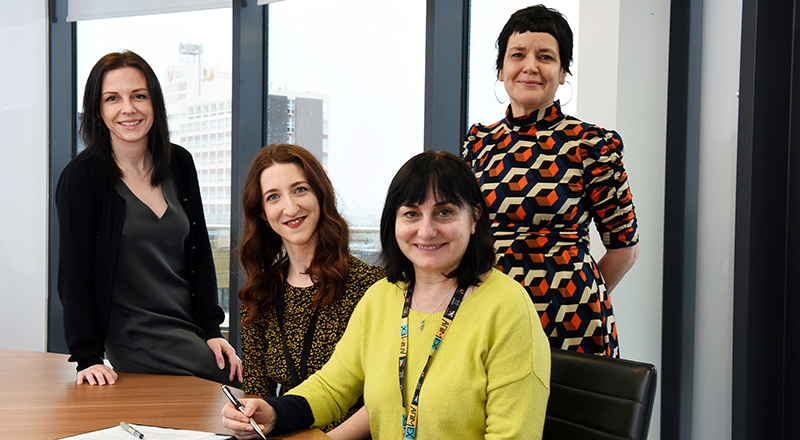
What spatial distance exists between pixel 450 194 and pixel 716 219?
1.38 metres

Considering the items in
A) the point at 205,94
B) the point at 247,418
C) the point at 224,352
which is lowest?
the point at 224,352

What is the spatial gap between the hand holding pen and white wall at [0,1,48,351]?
3925mm

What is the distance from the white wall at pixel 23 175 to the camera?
178 inches

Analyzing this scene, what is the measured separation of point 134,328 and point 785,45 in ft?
7.18

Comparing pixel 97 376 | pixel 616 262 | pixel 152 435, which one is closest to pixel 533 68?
pixel 616 262

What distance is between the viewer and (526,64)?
1.96 metres

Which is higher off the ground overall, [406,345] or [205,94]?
[205,94]

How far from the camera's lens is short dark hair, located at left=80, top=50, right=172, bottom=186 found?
216 cm

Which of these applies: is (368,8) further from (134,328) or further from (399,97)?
(134,328)

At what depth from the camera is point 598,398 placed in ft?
4.46

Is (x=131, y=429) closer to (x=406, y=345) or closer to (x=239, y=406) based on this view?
(x=239, y=406)

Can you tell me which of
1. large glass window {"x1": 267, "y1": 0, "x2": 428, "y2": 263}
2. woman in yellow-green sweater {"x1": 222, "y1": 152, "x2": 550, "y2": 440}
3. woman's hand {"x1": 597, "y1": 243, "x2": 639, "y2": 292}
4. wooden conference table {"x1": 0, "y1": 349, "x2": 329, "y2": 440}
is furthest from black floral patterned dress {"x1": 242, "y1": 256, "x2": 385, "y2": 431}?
large glass window {"x1": 267, "y1": 0, "x2": 428, "y2": 263}

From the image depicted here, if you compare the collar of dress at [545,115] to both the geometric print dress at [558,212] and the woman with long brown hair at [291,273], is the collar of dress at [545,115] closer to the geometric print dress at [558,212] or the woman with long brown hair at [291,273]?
the geometric print dress at [558,212]

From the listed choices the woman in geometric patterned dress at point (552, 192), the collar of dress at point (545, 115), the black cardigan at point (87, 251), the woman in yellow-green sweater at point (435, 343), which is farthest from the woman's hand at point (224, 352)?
the collar of dress at point (545, 115)
